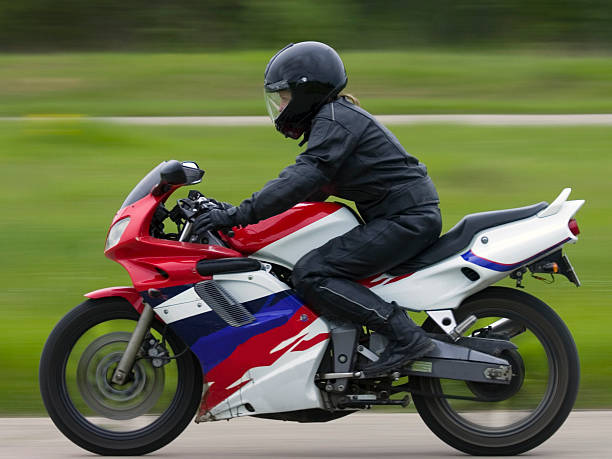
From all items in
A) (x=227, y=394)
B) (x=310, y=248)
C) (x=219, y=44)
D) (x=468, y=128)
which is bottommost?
(x=227, y=394)

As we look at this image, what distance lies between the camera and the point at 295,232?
4770 mm

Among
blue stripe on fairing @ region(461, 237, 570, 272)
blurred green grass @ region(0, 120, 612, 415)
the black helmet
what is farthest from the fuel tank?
blurred green grass @ region(0, 120, 612, 415)

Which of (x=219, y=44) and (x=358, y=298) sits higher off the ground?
(x=219, y=44)

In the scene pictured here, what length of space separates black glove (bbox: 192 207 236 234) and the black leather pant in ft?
1.25

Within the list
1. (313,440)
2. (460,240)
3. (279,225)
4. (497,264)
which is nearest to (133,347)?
(279,225)

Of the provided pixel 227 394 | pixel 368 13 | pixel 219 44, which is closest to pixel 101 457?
pixel 227 394

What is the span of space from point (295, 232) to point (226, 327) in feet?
1.64

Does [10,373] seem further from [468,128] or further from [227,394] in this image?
[468,128]

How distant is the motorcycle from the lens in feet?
15.6

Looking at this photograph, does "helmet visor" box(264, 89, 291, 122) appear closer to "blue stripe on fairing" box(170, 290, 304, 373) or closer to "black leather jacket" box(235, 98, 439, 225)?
"black leather jacket" box(235, 98, 439, 225)

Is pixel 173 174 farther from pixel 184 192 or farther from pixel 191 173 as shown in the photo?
pixel 184 192

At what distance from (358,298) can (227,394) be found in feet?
2.29

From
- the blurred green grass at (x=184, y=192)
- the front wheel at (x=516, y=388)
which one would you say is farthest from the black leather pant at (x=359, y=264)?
the blurred green grass at (x=184, y=192)

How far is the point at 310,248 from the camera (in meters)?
4.79
